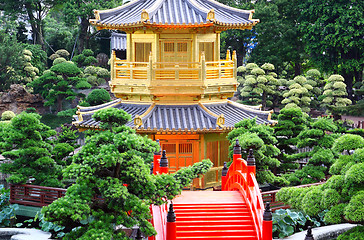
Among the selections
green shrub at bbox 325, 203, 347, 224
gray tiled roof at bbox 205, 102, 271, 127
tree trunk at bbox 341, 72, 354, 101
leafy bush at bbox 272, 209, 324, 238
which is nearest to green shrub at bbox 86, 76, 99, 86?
tree trunk at bbox 341, 72, 354, 101

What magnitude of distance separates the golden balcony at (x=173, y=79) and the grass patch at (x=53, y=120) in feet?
63.6

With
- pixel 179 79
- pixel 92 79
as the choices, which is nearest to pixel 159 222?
pixel 179 79

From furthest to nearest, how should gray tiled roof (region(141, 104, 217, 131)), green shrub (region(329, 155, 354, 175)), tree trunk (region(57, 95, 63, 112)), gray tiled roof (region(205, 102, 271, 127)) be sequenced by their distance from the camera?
1. tree trunk (region(57, 95, 63, 112))
2. gray tiled roof (region(205, 102, 271, 127))
3. gray tiled roof (region(141, 104, 217, 131))
4. green shrub (region(329, 155, 354, 175))

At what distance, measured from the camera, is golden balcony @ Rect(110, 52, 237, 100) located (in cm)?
2341

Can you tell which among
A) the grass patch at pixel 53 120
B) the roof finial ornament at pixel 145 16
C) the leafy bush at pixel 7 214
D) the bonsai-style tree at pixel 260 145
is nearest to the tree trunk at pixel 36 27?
the grass patch at pixel 53 120

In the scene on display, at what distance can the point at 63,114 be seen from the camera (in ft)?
134

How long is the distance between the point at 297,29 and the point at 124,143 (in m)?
38.6

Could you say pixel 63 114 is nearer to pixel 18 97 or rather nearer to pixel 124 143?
pixel 18 97

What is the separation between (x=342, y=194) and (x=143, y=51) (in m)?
13.9

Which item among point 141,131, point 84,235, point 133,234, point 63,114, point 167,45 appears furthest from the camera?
point 63,114

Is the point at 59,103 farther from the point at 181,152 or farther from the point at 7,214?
the point at 7,214

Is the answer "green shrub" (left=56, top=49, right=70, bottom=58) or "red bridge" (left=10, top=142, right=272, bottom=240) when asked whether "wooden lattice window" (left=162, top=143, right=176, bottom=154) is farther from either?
"green shrub" (left=56, top=49, right=70, bottom=58)

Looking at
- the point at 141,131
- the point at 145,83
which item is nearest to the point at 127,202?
the point at 141,131

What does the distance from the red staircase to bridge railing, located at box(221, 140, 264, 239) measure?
23 centimetres
